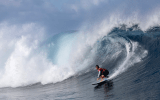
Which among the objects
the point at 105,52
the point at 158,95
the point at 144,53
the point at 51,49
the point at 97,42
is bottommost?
the point at 158,95

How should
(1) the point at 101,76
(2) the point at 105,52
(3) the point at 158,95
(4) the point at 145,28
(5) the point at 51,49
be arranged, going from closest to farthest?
(3) the point at 158,95
(1) the point at 101,76
(2) the point at 105,52
(4) the point at 145,28
(5) the point at 51,49

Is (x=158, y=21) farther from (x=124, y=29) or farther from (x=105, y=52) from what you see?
(x=105, y=52)

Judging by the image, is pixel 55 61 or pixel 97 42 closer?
pixel 97 42

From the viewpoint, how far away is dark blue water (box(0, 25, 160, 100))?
6.21m

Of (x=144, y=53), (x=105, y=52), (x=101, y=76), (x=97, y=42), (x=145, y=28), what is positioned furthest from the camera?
(x=97, y=42)

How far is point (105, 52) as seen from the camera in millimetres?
15812

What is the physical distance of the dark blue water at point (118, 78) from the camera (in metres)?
6.21

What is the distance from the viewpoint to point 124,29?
1848 centimetres

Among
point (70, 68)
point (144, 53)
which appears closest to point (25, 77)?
point (70, 68)

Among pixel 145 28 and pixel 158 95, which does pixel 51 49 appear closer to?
pixel 145 28

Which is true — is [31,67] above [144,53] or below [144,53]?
above

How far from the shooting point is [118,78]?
8594 mm

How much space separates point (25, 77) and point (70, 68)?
247 inches

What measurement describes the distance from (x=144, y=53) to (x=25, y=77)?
41.5 feet
